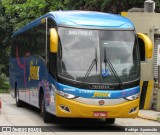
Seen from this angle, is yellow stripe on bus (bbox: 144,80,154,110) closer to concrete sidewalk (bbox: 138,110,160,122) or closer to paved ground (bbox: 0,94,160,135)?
concrete sidewalk (bbox: 138,110,160,122)

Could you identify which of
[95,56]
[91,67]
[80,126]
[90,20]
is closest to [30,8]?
[80,126]

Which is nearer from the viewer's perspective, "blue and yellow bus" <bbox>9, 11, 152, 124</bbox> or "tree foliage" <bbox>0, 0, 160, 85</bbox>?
"blue and yellow bus" <bbox>9, 11, 152, 124</bbox>

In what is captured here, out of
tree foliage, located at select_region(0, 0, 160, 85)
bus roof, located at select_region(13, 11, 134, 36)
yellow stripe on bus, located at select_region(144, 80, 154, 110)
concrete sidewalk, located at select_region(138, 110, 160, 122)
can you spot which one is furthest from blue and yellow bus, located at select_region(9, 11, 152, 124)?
tree foliage, located at select_region(0, 0, 160, 85)

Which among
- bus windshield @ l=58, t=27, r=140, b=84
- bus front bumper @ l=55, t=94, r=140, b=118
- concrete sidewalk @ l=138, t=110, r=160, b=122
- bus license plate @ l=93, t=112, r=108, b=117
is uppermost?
bus windshield @ l=58, t=27, r=140, b=84

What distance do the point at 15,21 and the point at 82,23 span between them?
26929mm

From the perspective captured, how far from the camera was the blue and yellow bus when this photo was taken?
1259 centimetres

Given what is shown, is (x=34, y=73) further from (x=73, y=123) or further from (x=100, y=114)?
(x=100, y=114)

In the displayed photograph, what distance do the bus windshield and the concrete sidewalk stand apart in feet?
13.9

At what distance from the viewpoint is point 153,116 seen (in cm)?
1808

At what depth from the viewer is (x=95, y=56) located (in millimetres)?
12953

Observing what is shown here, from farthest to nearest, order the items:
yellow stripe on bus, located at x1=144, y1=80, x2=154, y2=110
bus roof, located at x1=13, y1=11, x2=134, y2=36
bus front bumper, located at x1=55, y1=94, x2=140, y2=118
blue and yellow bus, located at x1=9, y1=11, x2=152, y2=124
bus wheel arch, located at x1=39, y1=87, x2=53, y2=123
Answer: yellow stripe on bus, located at x1=144, y1=80, x2=154, y2=110 → bus wheel arch, located at x1=39, y1=87, x2=53, y2=123 → bus roof, located at x1=13, y1=11, x2=134, y2=36 → blue and yellow bus, located at x1=9, y1=11, x2=152, y2=124 → bus front bumper, located at x1=55, y1=94, x2=140, y2=118

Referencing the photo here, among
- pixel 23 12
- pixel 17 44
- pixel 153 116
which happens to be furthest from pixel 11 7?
pixel 153 116

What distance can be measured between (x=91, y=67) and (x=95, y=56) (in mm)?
346

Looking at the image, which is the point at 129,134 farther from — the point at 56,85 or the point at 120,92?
the point at 56,85
